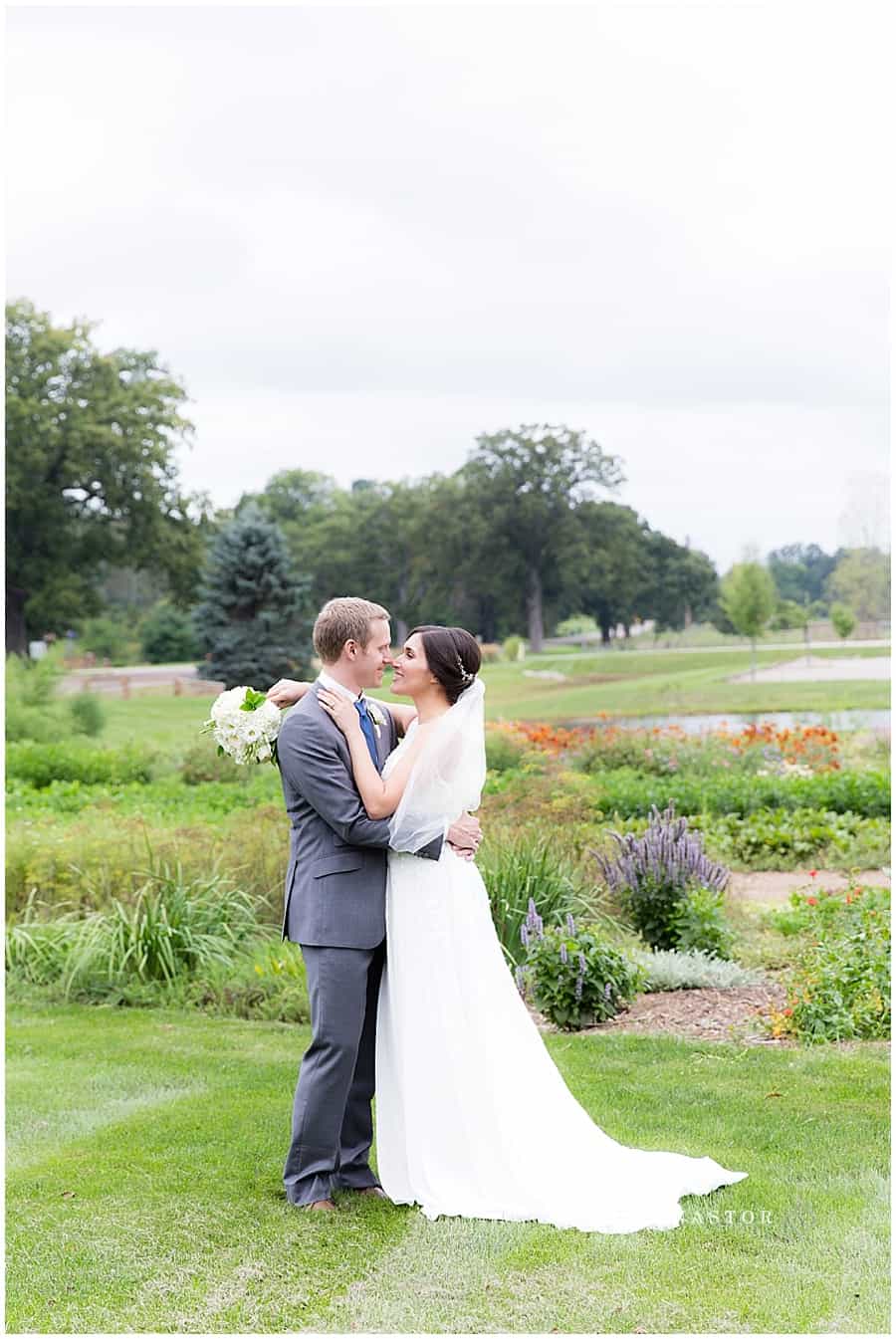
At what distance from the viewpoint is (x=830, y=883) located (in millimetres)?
9250

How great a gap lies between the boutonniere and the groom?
0.11m

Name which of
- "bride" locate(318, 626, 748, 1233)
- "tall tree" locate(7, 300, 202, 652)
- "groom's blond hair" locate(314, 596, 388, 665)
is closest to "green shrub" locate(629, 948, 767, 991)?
"bride" locate(318, 626, 748, 1233)

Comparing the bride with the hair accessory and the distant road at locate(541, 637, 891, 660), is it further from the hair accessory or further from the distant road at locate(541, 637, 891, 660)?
the distant road at locate(541, 637, 891, 660)

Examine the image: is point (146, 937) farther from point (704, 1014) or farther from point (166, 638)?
point (166, 638)

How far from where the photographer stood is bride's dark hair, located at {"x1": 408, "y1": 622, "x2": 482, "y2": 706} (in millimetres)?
4012

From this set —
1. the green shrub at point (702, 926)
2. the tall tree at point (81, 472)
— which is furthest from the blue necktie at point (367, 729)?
the tall tree at point (81, 472)

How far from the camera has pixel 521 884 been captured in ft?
23.4

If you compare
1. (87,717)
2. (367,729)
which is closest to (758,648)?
(87,717)

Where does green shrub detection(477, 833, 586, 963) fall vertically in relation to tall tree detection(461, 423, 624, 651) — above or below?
below

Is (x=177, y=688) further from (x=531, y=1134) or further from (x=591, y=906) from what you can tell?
(x=531, y=1134)

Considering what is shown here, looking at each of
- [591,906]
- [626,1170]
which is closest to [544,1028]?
[591,906]

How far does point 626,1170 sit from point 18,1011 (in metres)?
3.94

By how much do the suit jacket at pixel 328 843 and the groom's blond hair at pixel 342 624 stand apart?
0.53 ft

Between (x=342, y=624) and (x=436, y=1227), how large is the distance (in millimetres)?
1751
